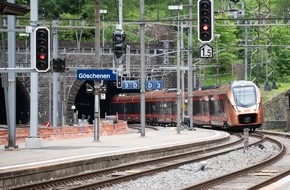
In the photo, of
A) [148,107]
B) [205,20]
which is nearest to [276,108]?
[148,107]

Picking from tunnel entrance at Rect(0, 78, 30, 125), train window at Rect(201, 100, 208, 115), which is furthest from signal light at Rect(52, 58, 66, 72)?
tunnel entrance at Rect(0, 78, 30, 125)

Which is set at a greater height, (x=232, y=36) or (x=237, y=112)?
(x=232, y=36)

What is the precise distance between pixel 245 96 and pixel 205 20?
2950 centimetres

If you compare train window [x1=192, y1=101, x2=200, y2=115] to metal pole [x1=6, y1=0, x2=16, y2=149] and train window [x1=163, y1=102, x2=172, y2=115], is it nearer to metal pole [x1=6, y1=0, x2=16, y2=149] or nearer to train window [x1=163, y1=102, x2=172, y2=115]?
train window [x1=163, y1=102, x2=172, y2=115]

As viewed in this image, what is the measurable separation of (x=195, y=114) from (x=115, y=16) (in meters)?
20.9

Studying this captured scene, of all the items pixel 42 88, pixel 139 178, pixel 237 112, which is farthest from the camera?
pixel 42 88

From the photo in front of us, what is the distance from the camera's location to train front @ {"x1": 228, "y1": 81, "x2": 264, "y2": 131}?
181 feet

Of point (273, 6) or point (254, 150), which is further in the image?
point (273, 6)

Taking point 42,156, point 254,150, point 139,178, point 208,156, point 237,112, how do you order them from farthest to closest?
point 237,112 → point 254,150 → point 208,156 → point 42,156 → point 139,178

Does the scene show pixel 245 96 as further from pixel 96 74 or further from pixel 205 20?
pixel 205 20

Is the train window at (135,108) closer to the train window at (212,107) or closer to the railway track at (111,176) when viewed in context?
the train window at (212,107)

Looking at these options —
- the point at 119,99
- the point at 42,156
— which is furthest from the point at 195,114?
the point at 42,156

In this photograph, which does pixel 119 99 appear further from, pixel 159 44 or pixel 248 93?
pixel 248 93

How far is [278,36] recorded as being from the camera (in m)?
91.8
